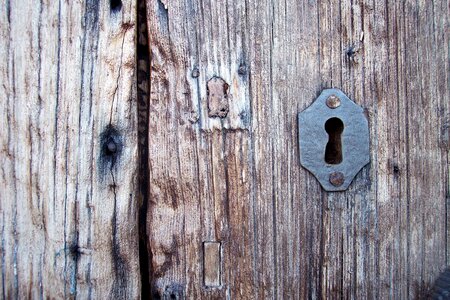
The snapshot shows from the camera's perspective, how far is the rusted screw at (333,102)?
0.71 m

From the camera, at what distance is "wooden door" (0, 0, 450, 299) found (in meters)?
0.67

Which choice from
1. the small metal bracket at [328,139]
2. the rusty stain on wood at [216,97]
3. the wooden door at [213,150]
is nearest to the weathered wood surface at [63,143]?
the wooden door at [213,150]

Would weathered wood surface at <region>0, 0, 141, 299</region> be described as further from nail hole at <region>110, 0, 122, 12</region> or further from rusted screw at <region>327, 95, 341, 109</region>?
rusted screw at <region>327, 95, 341, 109</region>

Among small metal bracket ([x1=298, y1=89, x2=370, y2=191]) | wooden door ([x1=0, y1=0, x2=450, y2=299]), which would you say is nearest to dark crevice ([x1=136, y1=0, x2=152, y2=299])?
wooden door ([x1=0, y1=0, x2=450, y2=299])

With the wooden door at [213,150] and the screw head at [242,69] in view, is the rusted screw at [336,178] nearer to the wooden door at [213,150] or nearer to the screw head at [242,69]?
the wooden door at [213,150]

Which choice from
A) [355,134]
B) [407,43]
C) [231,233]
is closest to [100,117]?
[231,233]

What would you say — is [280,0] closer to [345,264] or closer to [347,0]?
[347,0]

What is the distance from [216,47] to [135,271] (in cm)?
39

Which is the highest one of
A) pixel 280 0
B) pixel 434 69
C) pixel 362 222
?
pixel 280 0

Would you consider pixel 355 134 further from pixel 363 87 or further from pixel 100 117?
pixel 100 117

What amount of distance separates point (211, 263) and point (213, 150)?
19cm

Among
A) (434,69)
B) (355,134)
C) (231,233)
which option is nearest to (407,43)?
(434,69)

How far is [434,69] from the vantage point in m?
0.72

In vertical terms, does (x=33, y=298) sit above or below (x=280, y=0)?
below
